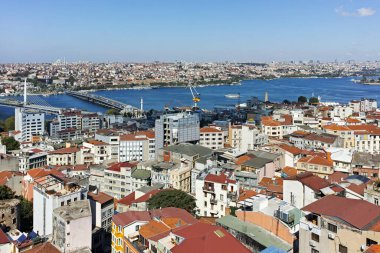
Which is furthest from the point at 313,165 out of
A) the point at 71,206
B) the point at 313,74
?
the point at 313,74

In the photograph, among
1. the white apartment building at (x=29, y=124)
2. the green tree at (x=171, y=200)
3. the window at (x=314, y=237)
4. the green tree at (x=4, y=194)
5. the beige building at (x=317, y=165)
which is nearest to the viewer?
the window at (x=314, y=237)

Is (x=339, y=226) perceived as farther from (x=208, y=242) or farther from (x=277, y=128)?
(x=277, y=128)

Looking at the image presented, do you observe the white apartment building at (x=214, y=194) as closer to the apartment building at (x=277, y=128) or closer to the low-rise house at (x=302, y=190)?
the low-rise house at (x=302, y=190)

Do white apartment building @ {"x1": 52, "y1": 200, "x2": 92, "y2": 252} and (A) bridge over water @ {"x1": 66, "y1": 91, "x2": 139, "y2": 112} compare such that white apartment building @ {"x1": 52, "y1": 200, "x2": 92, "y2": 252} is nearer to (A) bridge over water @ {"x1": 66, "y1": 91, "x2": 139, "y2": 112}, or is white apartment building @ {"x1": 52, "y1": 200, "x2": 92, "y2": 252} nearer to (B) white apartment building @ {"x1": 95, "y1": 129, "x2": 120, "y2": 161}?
(B) white apartment building @ {"x1": 95, "y1": 129, "x2": 120, "y2": 161}

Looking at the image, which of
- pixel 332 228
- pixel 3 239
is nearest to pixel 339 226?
pixel 332 228

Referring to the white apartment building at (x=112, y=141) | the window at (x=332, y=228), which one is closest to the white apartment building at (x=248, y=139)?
the white apartment building at (x=112, y=141)

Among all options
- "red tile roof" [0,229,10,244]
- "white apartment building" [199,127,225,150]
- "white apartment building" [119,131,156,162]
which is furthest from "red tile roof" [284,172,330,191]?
"white apartment building" [199,127,225,150]

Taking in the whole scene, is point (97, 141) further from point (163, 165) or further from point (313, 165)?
point (313, 165)
